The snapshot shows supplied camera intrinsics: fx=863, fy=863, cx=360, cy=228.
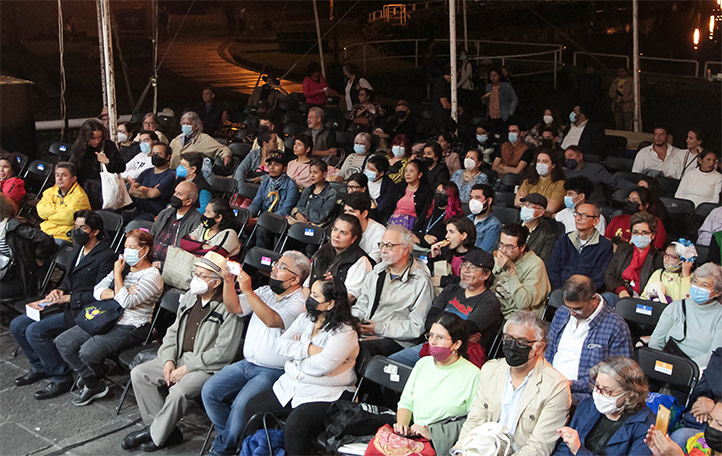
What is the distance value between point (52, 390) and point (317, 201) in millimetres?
2861

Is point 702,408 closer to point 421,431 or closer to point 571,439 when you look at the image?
point 571,439

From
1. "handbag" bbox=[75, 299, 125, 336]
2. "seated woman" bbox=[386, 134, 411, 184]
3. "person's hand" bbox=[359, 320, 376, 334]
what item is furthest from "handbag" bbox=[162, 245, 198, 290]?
"seated woman" bbox=[386, 134, 411, 184]

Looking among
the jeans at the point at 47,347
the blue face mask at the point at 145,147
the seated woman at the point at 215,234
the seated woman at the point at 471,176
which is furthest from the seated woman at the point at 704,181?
the jeans at the point at 47,347

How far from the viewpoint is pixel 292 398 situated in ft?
17.2

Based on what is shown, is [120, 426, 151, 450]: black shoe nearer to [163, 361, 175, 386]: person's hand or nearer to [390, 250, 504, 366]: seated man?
[163, 361, 175, 386]: person's hand

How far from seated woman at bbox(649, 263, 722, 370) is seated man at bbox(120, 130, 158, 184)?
19.9ft

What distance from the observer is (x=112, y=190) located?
27.4 feet

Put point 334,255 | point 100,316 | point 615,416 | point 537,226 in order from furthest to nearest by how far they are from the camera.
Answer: point 537,226 < point 334,255 < point 100,316 < point 615,416

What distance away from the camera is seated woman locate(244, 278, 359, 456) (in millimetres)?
5031

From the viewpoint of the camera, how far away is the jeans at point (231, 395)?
529 cm

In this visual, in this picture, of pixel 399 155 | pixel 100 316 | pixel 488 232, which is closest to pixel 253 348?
pixel 100 316

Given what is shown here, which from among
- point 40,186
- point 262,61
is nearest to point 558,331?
point 40,186

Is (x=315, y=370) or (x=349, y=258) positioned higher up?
(x=349, y=258)

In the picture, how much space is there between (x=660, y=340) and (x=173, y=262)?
11.8 feet
